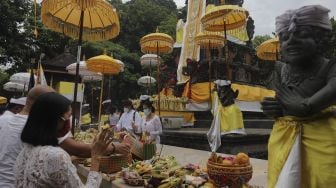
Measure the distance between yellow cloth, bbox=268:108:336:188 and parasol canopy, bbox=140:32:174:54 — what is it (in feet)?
32.4

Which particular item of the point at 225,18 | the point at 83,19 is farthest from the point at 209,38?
the point at 83,19

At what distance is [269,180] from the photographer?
2.30 m

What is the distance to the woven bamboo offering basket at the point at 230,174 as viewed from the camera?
307cm

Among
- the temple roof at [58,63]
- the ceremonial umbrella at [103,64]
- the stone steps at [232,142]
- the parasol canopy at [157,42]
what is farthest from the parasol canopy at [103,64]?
the temple roof at [58,63]

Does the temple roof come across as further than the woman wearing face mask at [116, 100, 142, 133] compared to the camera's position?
Yes

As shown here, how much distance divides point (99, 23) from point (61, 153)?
5.53 metres

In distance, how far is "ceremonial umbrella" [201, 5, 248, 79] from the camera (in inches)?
383

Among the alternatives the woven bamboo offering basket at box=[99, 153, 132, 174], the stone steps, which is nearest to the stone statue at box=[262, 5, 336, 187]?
the woven bamboo offering basket at box=[99, 153, 132, 174]

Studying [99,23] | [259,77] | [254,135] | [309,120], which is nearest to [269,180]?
[309,120]

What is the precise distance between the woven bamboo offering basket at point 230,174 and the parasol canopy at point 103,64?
7948 millimetres

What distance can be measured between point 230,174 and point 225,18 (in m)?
7.87

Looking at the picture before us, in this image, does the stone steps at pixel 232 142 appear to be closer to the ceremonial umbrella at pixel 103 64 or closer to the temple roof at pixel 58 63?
the ceremonial umbrella at pixel 103 64

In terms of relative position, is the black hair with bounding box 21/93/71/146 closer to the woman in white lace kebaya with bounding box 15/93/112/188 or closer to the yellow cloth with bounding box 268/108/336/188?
the woman in white lace kebaya with bounding box 15/93/112/188

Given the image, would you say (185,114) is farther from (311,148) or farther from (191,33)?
(311,148)
